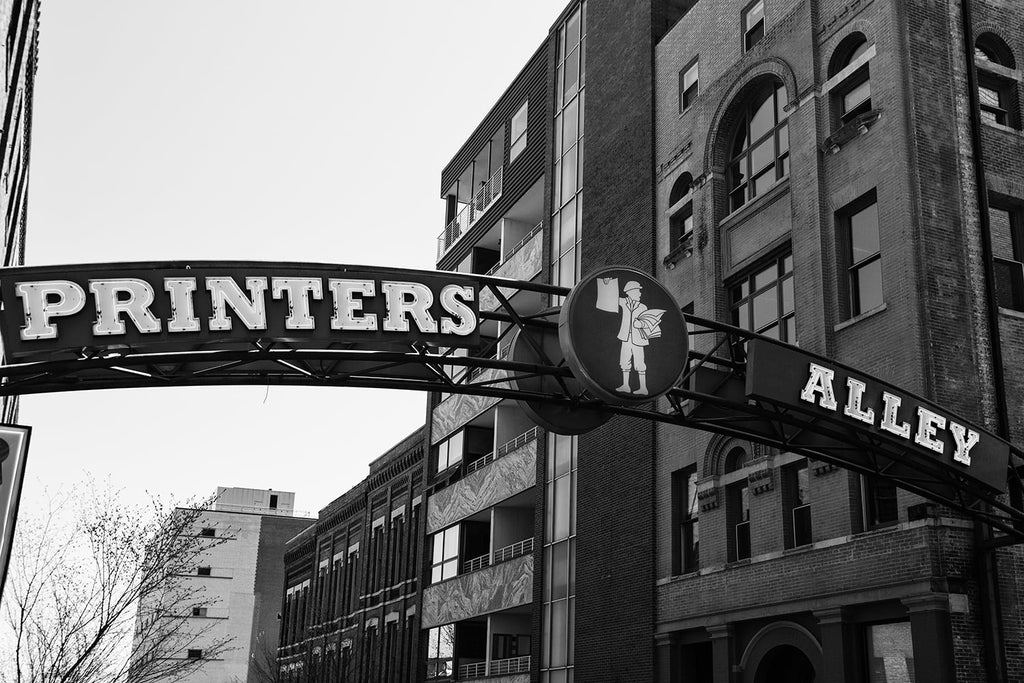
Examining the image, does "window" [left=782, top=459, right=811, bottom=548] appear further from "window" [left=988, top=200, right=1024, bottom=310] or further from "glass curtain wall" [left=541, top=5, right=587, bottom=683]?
"glass curtain wall" [left=541, top=5, right=587, bottom=683]

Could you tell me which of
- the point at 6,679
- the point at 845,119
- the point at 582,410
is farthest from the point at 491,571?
the point at 582,410

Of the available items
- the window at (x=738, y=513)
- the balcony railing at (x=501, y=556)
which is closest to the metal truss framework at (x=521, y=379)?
the window at (x=738, y=513)

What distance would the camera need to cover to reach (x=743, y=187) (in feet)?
83.4

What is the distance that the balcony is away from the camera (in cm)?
3559

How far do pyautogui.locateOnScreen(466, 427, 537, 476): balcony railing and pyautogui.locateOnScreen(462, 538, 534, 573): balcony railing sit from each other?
300 cm

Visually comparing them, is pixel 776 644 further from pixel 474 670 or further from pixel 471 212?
pixel 471 212

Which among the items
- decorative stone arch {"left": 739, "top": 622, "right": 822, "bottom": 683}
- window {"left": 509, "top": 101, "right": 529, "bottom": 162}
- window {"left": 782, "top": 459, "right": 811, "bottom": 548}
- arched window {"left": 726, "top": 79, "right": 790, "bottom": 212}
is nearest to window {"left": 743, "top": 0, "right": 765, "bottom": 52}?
arched window {"left": 726, "top": 79, "right": 790, "bottom": 212}

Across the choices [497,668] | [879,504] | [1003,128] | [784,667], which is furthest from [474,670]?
[1003,128]

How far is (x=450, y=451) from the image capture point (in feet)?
141

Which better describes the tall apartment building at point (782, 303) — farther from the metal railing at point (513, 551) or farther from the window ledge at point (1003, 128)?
the window ledge at point (1003, 128)

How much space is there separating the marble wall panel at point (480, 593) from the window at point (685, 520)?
848 cm

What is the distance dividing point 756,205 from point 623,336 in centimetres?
1097

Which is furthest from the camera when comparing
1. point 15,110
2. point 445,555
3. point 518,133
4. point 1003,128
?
point 518,133

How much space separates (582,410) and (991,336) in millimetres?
8245
